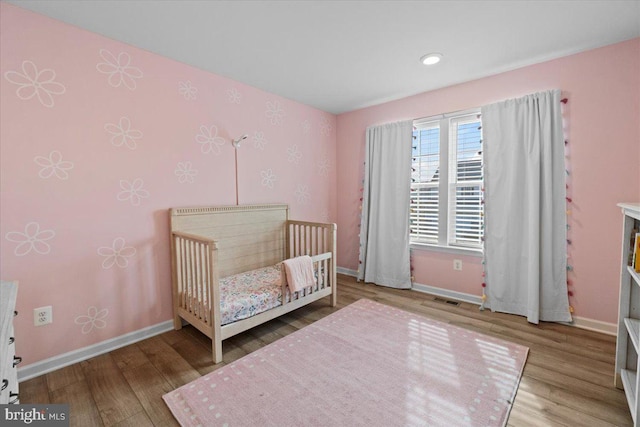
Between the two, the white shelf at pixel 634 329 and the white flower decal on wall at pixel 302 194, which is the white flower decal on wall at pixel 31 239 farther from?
the white shelf at pixel 634 329

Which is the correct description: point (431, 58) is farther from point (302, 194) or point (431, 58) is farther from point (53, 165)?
point (53, 165)

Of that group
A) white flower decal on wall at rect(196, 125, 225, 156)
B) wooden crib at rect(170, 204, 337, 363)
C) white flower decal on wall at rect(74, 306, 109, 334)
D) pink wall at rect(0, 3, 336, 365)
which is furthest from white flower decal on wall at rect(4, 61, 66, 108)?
white flower decal on wall at rect(74, 306, 109, 334)

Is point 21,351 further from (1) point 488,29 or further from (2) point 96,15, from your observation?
(1) point 488,29

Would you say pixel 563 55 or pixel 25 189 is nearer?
pixel 25 189

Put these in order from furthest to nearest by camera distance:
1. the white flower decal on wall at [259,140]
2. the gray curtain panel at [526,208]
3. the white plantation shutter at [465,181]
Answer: the white flower decal on wall at [259,140]
the white plantation shutter at [465,181]
the gray curtain panel at [526,208]

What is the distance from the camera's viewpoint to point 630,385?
1450 millimetres

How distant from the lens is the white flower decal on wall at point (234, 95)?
8.90 feet

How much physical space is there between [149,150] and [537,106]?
10.6ft

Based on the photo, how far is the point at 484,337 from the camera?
7.20 ft

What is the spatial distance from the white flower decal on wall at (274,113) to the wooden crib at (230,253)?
37.8 inches

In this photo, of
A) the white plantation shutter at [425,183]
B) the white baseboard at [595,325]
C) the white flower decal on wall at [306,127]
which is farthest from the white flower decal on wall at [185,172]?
the white baseboard at [595,325]

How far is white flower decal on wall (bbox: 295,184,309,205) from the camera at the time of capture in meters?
3.50

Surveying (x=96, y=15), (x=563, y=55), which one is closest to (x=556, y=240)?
(x=563, y=55)

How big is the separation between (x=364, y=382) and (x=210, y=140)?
2.29m
